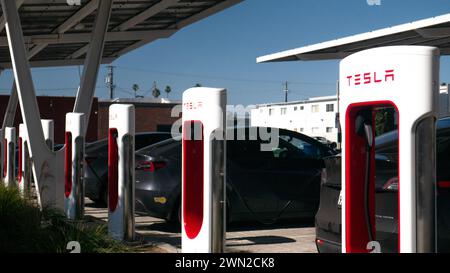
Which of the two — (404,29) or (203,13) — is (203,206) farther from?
(404,29)

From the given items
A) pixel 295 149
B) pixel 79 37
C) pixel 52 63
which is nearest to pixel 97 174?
pixel 295 149

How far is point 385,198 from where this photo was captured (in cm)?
480

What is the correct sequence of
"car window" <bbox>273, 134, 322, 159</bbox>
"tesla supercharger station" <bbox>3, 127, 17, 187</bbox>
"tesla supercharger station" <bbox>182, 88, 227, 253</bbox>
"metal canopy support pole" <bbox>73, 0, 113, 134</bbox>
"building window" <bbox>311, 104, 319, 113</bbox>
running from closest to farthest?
"tesla supercharger station" <bbox>182, 88, 227, 253</bbox> < "car window" <bbox>273, 134, 322, 159</bbox> < "metal canopy support pole" <bbox>73, 0, 113, 134</bbox> < "tesla supercharger station" <bbox>3, 127, 17, 187</bbox> < "building window" <bbox>311, 104, 319, 113</bbox>

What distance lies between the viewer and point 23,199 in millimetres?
8289

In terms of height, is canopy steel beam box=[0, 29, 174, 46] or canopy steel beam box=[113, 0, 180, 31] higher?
canopy steel beam box=[113, 0, 180, 31]

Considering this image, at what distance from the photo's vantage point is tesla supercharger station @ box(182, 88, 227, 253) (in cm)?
519


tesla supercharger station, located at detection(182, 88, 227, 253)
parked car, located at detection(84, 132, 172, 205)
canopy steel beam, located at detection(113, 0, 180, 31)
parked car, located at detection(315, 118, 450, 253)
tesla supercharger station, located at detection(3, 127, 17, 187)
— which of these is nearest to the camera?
parked car, located at detection(315, 118, 450, 253)

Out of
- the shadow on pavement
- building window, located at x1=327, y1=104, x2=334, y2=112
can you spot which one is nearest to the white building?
building window, located at x1=327, y1=104, x2=334, y2=112

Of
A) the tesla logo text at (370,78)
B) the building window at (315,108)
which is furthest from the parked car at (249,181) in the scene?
the building window at (315,108)

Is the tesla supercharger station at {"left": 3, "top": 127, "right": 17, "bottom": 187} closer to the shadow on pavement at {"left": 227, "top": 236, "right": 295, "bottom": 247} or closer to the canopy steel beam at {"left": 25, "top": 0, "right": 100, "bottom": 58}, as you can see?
the canopy steel beam at {"left": 25, "top": 0, "right": 100, "bottom": 58}

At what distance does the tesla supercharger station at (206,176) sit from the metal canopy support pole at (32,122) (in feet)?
14.8

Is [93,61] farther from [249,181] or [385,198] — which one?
[385,198]

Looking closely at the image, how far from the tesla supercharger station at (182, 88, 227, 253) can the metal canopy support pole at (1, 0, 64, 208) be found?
4500 mm

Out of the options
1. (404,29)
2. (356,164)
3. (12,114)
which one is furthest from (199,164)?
(404,29)
